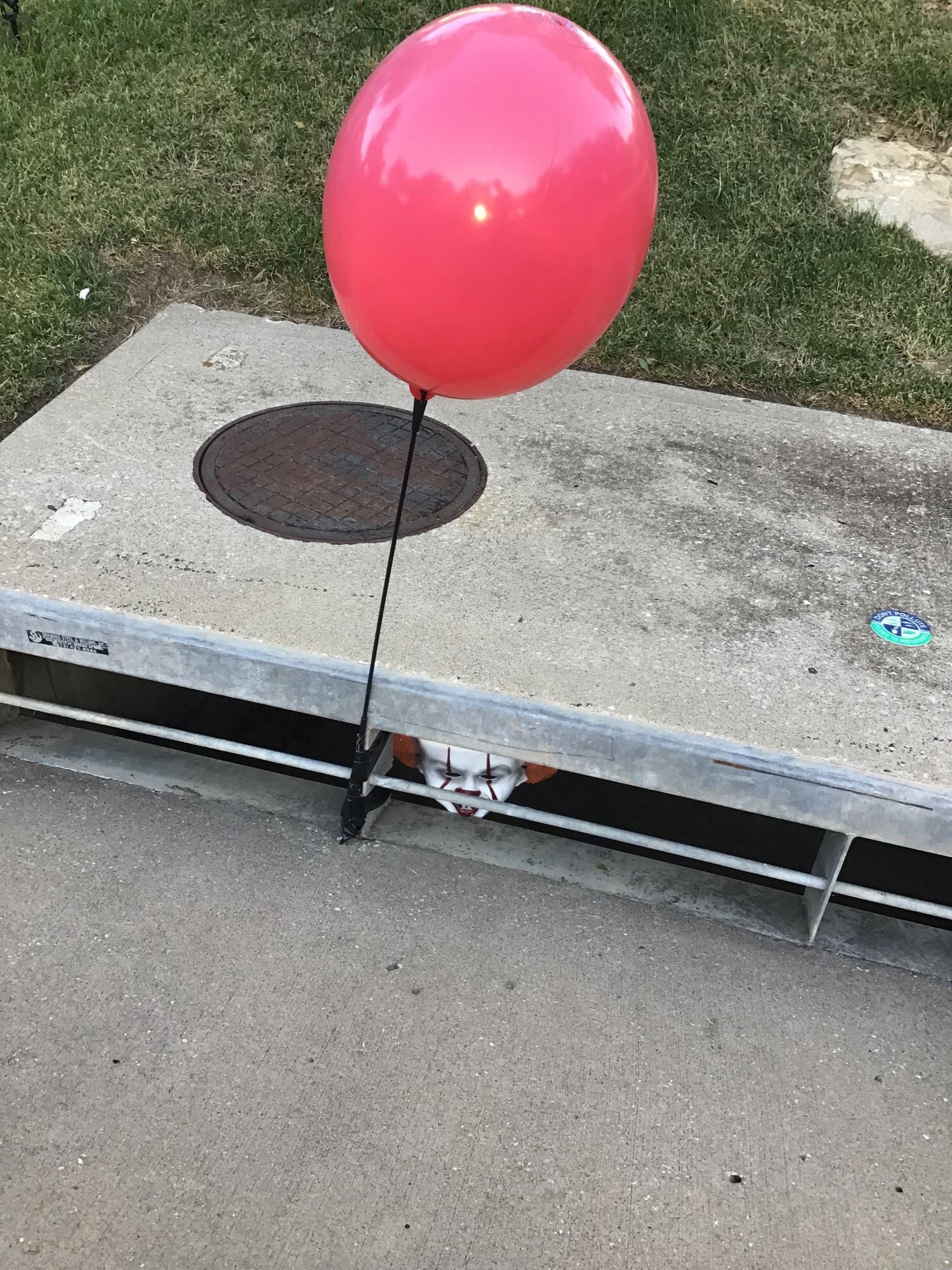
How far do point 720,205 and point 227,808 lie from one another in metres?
3.61

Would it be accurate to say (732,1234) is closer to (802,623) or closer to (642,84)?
(802,623)

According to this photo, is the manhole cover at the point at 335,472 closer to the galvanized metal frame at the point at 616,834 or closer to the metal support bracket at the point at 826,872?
the galvanized metal frame at the point at 616,834

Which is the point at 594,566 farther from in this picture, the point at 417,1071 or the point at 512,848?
the point at 417,1071

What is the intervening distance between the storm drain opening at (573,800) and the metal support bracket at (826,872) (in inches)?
7.5

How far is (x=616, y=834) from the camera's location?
104 inches

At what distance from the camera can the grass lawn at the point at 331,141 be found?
14.3 feet

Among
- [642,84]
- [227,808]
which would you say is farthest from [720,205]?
[227,808]

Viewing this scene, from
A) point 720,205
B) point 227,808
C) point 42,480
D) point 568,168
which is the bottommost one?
point 227,808

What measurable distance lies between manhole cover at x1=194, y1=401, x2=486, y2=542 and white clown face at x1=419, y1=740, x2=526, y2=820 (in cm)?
66

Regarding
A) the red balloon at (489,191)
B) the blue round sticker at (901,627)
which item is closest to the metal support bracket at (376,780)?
the red balloon at (489,191)

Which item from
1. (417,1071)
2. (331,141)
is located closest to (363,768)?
(417,1071)

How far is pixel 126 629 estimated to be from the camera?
2.79m

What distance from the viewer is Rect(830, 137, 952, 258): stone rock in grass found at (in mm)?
4855

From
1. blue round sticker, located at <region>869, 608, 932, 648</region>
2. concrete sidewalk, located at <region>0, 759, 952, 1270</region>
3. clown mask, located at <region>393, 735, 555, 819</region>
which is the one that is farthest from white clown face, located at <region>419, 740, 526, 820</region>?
blue round sticker, located at <region>869, 608, 932, 648</region>
